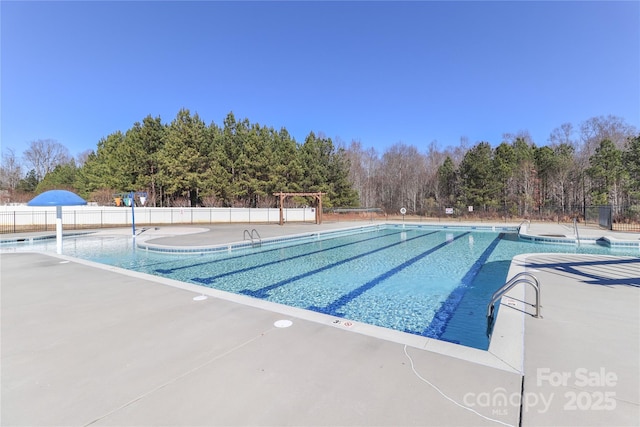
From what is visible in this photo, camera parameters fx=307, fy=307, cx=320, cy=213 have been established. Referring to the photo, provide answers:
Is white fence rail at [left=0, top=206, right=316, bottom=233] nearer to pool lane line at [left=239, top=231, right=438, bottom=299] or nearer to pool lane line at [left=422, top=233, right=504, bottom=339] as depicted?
pool lane line at [left=239, top=231, right=438, bottom=299]

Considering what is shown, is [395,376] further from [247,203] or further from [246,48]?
[247,203]

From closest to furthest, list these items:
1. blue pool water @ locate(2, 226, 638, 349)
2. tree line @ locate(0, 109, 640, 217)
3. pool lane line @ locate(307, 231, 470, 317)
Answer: blue pool water @ locate(2, 226, 638, 349) → pool lane line @ locate(307, 231, 470, 317) → tree line @ locate(0, 109, 640, 217)

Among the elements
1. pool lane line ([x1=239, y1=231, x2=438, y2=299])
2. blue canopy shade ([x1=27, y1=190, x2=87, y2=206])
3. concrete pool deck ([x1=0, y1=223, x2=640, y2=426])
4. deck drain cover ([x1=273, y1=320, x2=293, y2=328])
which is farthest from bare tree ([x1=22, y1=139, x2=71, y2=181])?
deck drain cover ([x1=273, y1=320, x2=293, y2=328])

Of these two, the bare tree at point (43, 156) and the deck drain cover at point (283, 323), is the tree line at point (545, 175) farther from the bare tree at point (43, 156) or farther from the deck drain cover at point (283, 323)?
the bare tree at point (43, 156)

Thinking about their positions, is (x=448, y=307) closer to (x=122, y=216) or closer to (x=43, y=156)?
(x=122, y=216)

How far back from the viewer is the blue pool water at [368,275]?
5066 mm

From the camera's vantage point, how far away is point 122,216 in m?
22.4

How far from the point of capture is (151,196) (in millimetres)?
27500

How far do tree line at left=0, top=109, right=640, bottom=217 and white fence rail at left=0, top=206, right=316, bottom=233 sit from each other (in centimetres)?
242

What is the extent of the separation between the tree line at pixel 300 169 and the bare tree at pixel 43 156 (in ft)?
47.1

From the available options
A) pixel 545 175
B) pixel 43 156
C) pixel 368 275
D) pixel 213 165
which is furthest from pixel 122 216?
pixel 545 175

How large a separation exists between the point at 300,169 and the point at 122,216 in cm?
1488

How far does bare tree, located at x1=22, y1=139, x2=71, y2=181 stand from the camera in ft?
146

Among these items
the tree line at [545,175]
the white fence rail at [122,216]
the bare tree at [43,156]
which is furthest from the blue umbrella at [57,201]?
the bare tree at [43,156]
